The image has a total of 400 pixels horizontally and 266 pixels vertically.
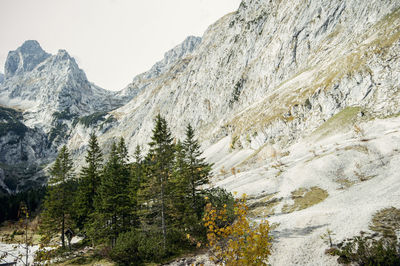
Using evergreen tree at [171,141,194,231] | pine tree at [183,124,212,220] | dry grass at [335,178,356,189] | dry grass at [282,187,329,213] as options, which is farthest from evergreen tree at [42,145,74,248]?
dry grass at [335,178,356,189]

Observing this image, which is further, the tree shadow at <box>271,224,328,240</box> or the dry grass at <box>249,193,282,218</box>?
the dry grass at <box>249,193,282,218</box>

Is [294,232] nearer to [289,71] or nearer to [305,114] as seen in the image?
[305,114]

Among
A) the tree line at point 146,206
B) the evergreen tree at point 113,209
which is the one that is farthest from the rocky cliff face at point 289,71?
the evergreen tree at point 113,209

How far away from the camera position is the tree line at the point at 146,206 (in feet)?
75.5

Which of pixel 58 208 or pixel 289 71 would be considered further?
pixel 289 71

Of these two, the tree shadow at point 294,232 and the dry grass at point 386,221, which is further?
the tree shadow at point 294,232

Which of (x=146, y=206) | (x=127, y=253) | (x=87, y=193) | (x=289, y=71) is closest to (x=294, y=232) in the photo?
(x=127, y=253)

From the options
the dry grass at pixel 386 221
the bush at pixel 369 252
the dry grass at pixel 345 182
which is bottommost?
the bush at pixel 369 252

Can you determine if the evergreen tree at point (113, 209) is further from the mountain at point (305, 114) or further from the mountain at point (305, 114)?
the mountain at point (305, 114)

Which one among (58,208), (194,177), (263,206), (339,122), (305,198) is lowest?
(263,206)

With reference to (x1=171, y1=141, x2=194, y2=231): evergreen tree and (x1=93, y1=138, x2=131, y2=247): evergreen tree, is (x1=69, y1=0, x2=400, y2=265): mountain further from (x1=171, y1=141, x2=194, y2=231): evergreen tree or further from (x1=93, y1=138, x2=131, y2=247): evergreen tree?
(x1=93, y1=138, x2=131, y2=247): evergreen tree

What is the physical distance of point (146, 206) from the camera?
27.6 metres

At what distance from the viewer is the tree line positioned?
23.0 m

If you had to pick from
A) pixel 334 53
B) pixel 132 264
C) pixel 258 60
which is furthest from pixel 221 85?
pixel 132 264
